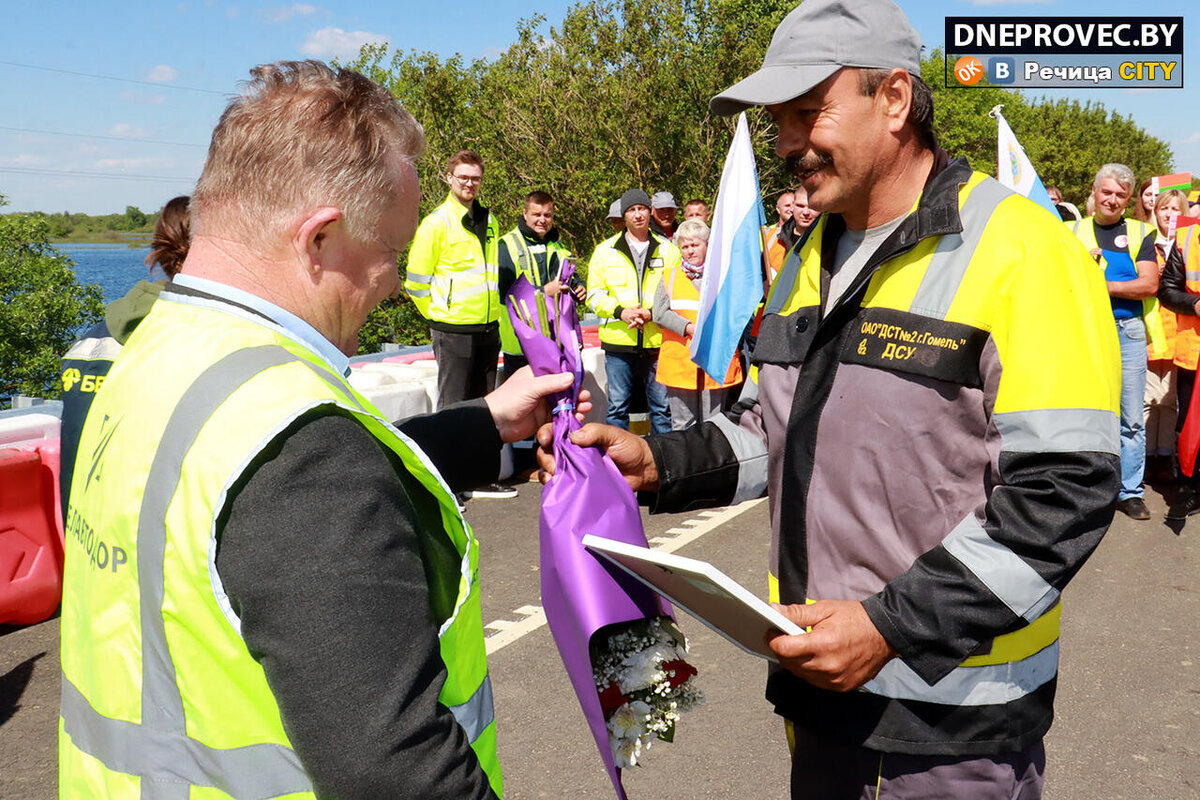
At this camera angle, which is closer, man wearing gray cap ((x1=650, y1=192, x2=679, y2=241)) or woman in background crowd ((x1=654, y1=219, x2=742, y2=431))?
woman in background crowd ((x1=654, y1=219, x2=742, y2=431))

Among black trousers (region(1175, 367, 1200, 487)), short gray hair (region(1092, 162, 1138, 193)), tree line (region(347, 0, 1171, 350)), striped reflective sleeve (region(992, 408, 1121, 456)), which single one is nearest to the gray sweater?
striped reflective sleeve (region(992, 408, 1121, 456))

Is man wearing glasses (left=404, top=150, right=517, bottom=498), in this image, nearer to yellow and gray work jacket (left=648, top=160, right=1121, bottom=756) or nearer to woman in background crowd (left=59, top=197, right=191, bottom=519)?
woman in background crowd (left=59, top=197, right=191, bottom=519)

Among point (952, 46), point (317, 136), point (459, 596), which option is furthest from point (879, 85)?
point (952, 46)

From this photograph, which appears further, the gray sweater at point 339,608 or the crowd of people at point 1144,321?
the crowd of people at point 1144,321

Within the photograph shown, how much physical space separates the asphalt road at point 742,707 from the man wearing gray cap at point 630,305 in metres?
2.82

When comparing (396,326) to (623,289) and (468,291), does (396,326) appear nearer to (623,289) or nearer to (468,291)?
(623,289)

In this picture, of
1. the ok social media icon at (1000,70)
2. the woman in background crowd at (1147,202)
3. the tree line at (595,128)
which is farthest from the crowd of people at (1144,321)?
the ok social media icon at (1000,70)

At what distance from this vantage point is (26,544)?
5184 millimetres

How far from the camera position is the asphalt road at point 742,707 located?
3.65 meters

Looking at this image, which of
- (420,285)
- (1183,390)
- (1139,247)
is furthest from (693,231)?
(1183,390)

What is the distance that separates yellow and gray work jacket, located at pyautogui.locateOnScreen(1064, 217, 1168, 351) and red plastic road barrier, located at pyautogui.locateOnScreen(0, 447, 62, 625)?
681 centimetres

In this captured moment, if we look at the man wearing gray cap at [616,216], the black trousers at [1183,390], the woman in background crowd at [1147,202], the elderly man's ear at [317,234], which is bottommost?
the black trousers at [1183,390]

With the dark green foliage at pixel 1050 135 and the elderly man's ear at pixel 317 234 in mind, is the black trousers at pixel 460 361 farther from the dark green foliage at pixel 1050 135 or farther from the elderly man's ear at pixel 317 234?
the dark green foliage at pixel 1050 135

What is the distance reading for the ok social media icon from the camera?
86.4 feet
